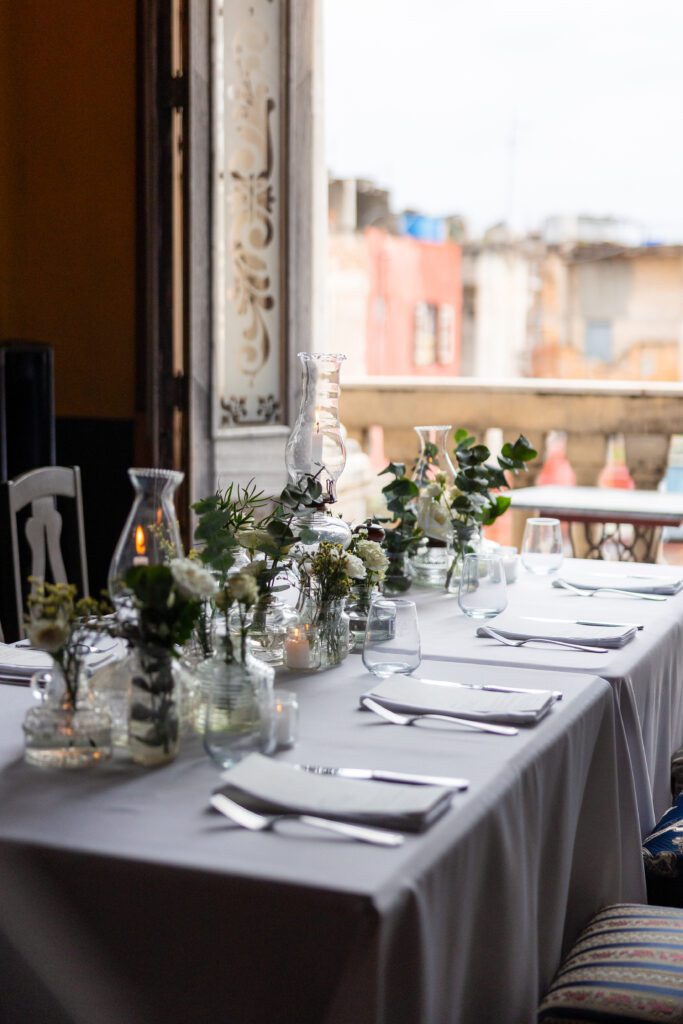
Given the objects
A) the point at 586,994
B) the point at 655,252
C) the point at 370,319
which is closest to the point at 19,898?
the point at 586,994

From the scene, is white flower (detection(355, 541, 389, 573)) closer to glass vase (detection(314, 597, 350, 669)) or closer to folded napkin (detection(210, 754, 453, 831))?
glass vase (detection(314, 597, 350, 669))

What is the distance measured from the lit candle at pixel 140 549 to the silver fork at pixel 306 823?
0.30 meters

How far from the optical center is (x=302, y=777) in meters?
1.21

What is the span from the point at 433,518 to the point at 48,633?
1201 mm

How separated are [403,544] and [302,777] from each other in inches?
42.5

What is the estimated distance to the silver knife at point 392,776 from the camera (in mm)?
1227

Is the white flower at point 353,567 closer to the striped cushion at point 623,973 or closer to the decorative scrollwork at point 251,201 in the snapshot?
the striped cushion at point 623,973

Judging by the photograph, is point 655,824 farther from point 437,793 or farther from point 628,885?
point 437,793

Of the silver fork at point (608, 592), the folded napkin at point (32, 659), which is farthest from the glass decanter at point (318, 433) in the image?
the silver fork at point (608, 592)

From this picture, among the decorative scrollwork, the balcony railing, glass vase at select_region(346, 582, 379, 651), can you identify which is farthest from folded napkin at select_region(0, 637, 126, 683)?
the balcony railing

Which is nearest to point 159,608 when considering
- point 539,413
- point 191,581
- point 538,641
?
point 191,581

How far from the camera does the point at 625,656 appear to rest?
183cm

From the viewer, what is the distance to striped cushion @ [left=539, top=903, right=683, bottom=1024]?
1293mm

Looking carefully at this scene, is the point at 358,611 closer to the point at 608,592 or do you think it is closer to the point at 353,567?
the point at 353,567
